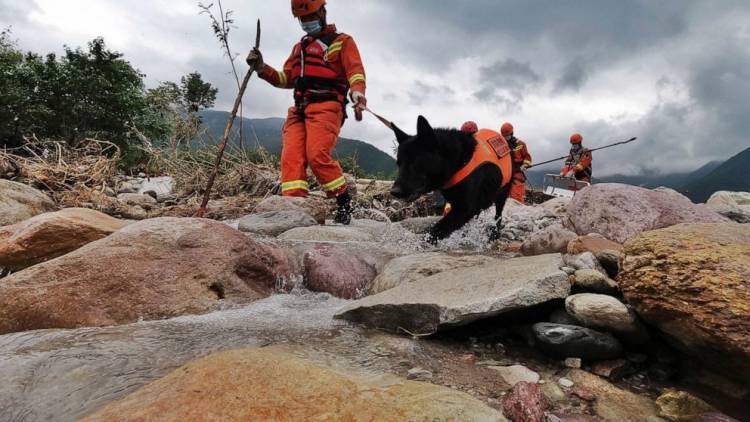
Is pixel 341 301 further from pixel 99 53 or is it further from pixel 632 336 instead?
pixel 99 53

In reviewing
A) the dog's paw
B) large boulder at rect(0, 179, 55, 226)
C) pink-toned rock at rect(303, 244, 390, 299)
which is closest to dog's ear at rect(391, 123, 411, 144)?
pink-toned rock at rect(303, 244, 390, 299)

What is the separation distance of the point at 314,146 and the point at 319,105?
54cm

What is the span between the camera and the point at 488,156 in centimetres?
436

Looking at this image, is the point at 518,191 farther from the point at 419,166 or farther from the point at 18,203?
the point at 18,203

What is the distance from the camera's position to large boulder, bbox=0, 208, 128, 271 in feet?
9.18

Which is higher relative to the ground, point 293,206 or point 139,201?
point 293,206

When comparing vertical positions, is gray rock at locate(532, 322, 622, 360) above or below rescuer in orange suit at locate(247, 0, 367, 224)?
below

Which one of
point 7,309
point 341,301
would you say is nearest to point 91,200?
point 7,309

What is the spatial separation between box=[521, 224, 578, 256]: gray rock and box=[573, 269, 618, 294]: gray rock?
1482 millimetres

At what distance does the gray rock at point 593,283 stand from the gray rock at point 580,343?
293mm

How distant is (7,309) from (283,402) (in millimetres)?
1830

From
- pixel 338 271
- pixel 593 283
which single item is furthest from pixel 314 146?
pixel 593 283

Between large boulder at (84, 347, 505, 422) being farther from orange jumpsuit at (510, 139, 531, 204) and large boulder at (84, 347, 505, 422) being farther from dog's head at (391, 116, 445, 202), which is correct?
orange jumpsuit at (510, 139, 531, 204)

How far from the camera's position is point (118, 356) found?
1.55 m
